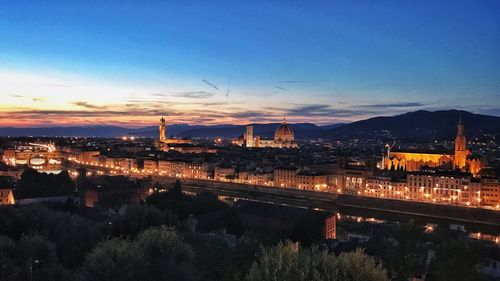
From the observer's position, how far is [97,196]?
2894 centimetres

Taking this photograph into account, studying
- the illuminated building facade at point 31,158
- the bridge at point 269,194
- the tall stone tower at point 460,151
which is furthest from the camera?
the illuminated building facade at point 31,158

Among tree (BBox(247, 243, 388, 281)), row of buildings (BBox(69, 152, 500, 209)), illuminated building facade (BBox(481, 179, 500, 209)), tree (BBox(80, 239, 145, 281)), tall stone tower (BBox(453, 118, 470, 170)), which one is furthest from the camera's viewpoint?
tall stone tower (BBox(453, 118, 470, 170))

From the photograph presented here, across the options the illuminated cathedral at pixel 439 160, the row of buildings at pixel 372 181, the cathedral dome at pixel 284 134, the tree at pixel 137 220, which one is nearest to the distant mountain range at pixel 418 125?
the cathedral dome at pixel 284 134

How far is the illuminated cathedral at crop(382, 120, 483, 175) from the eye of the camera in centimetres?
4138

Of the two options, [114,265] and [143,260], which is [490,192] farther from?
[114,265]

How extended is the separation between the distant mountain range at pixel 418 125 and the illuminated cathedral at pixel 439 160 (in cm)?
8876

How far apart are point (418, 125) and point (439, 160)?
395ft

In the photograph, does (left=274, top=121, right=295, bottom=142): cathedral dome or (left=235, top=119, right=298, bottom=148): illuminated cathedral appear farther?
(left=274, top=121, right=295, bottom=142): cathedral dome

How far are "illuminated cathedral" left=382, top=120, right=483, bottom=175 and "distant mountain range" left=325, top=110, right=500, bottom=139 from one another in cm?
8876

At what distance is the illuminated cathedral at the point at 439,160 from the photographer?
1629 inches

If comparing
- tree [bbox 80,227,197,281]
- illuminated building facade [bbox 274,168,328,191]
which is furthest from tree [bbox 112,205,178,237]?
illuminated building facade [bbox 274,168,328,191]

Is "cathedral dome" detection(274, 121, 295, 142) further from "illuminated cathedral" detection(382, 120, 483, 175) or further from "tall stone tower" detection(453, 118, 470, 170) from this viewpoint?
"tall stone tower" detection(453, 118, 470, 170)

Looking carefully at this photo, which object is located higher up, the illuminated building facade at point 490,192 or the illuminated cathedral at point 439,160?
Answer: the illuminated cathedral at point 439,160

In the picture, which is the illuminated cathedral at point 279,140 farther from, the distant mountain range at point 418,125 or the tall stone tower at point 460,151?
the tall stone tower at point 460,151
